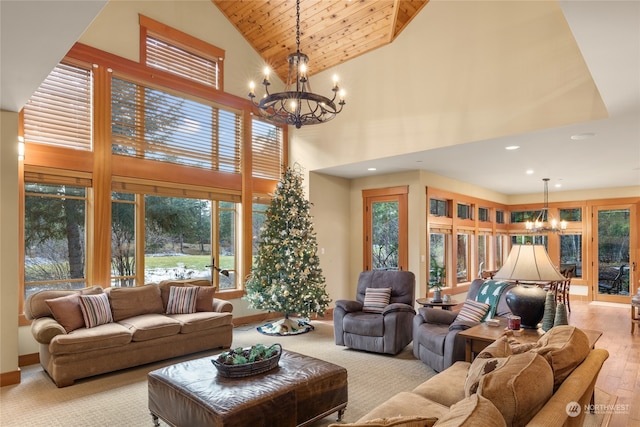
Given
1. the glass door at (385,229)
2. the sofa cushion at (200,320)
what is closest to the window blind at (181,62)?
the glass door at (385,229)

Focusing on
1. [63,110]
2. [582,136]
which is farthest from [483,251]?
[63,110]

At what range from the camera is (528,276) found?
3.11m

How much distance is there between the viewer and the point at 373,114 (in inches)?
246

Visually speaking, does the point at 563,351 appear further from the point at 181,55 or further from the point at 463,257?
the point at 463,257

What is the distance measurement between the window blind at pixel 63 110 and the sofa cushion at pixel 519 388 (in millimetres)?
5510

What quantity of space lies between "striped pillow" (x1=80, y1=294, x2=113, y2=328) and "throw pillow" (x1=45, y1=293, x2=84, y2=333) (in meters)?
0.05

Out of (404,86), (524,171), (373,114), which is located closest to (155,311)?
(373,114)

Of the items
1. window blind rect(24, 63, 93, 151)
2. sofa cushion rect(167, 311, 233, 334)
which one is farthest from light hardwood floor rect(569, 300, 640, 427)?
window blind rect(24, 63, 93, 151)

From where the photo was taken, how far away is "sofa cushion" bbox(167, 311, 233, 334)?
4.73 metres

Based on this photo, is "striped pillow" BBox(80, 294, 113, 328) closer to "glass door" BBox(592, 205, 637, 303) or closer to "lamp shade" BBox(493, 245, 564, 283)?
"lamp shade" BBox(493, 245, 564, 283)

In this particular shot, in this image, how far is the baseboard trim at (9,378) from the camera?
3.86 m

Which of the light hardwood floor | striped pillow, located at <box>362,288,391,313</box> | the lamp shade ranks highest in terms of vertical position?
the lamp shade

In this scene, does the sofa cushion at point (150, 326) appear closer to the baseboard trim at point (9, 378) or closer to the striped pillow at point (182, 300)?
the striped pillow at point (182, 300)

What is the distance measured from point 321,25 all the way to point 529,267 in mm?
5216
